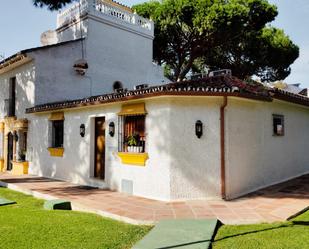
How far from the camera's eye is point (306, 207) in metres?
7.89

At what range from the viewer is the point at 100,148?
11.7m

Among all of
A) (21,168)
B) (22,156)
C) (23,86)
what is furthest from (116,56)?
(21,168)

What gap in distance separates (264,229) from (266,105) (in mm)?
6047

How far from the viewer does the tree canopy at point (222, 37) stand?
21625mm

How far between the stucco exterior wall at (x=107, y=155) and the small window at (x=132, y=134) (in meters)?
0.30

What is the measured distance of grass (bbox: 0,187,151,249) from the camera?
5.44 metres

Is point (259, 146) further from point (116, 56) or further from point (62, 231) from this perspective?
point (116, 56)

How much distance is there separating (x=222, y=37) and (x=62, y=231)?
20.0 meters

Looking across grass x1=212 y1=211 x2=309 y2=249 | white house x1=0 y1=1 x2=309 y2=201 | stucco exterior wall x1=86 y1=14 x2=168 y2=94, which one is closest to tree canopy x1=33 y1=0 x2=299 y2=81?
stucco exterior wall x1=86 y1=14 x2=168 y2=94

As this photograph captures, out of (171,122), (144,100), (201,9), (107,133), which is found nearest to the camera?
(171,122)

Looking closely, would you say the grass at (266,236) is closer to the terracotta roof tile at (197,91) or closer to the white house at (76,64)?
the terracotta roof tile at (197,91)

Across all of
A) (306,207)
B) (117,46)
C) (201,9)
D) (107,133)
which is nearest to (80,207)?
(107,133)

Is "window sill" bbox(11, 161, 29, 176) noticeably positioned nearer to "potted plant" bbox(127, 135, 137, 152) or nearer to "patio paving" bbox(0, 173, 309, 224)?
"patio paving" bbox(0, 173, 309, 224)

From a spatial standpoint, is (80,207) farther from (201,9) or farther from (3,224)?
(201,9)
